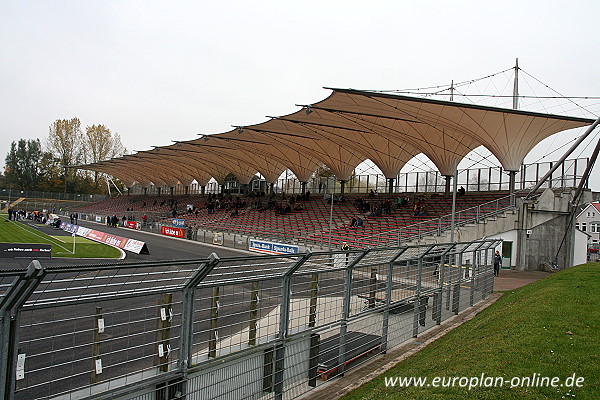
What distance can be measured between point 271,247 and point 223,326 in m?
21.9

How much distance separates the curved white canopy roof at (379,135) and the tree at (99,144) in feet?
121

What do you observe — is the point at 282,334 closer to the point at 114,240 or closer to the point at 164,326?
the point at 164,326

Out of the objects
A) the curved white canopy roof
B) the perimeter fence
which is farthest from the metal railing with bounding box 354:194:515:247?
A: the perimeter fence

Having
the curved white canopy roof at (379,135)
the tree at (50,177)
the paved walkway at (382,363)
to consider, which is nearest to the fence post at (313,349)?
the paved walkway at (382,363)

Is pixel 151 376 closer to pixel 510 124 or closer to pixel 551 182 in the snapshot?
pixel 510 124

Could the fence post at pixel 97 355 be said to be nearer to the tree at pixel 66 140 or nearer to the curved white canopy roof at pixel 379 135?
the curved white canopy roof at pixel 379 135

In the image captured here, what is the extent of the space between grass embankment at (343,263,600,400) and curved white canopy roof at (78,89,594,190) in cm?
1630

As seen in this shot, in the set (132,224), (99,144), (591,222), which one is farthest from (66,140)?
(591,222)

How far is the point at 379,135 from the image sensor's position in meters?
37.8

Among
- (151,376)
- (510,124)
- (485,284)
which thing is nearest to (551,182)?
(510,124)

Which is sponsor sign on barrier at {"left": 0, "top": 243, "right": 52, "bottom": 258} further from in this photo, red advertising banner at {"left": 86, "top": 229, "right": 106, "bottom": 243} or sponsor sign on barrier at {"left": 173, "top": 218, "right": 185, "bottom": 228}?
sponsor sign on barrier at {"left": 173, "top": 218, "right": 185, "bottom": 228}

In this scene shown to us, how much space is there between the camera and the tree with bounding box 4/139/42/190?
3755 inches

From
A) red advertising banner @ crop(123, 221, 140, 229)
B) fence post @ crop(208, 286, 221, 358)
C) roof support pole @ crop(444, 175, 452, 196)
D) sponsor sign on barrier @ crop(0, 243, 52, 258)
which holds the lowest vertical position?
red advertising banner @ crop(123, 221, 140, 229)

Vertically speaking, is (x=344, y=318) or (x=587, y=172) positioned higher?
(x=587, y=172)
